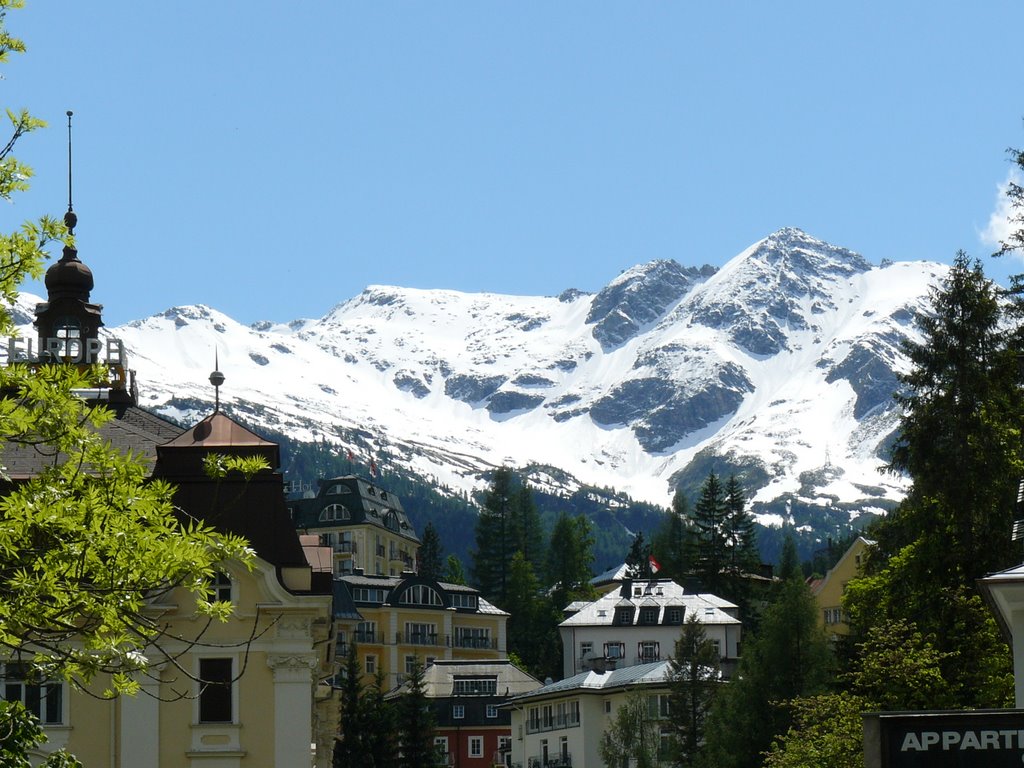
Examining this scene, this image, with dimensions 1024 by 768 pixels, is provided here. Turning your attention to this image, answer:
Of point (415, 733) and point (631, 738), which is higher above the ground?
point (415, 733)

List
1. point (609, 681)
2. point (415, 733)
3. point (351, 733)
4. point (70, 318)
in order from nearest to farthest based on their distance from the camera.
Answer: point (70, 318) < point (351, 733) < point (415, 733) < point (609, 681)

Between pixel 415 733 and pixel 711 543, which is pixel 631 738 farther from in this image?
pixel 711 543

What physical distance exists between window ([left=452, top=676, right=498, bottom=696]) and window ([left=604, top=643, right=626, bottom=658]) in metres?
9.53

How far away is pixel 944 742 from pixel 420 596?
15999cm

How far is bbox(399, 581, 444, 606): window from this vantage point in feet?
575

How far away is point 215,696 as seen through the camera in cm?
4594

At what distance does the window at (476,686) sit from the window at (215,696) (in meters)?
102

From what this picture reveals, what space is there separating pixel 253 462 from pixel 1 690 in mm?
27597

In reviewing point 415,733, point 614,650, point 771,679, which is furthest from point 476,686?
point 771,679

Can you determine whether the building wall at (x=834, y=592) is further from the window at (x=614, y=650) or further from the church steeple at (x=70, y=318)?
the church steeple at (x=70, y=318)

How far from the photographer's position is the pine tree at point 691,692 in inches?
4080

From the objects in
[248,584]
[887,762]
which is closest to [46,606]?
[887,762]

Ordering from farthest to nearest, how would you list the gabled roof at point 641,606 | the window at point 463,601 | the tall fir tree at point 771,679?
the window at point 463,601 → the gabled roof at point 641,606 → the tall fir tree at point 771,679

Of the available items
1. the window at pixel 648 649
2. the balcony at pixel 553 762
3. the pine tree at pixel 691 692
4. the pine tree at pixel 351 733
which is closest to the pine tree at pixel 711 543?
the window at pixel 648 649
